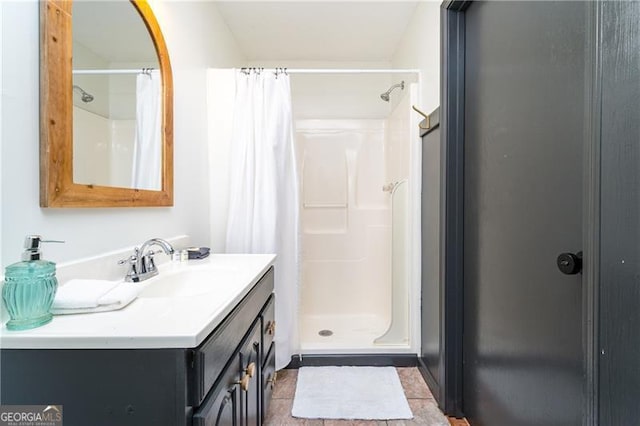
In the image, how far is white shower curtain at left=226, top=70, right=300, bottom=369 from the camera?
1.73 meters

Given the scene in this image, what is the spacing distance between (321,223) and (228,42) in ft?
5.52

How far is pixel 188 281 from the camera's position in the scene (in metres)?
1.21

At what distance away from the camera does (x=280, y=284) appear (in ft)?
5.95

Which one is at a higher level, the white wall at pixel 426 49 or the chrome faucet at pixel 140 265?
the white wall at pixel 426 49

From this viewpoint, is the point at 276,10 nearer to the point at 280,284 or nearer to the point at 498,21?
the point at 498,21

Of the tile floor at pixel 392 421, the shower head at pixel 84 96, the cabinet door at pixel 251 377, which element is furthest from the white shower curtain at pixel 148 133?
the tile floor at pixel 392 421

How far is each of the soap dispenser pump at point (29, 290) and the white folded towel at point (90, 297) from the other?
0.04m

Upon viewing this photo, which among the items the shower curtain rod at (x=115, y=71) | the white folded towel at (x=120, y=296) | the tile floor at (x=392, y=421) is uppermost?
the shower curtain rod at (x=115, y=71)

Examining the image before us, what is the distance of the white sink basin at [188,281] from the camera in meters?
1.09

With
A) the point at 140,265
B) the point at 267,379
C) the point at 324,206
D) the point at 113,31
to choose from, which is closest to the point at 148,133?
the point at 113,31

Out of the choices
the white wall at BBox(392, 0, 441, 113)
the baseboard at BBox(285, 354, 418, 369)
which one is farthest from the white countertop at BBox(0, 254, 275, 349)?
the white wall at BBox(392, 0, 441, 113)

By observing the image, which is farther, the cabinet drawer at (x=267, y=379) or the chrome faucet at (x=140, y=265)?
the cabinet drawer at (x=267, y=379)

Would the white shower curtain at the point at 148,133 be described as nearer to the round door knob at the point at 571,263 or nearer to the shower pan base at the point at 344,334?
the shower pan base at the point at 344,334

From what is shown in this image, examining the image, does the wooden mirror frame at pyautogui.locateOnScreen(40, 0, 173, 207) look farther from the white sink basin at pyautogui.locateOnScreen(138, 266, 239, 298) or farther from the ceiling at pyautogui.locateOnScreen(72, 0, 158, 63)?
the white sink basin at pyautogui.locateOnScreen(138, 266, 239, 298)
